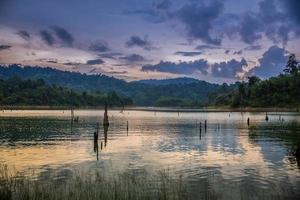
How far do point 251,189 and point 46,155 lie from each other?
3036cm

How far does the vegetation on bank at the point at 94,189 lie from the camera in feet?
85.7

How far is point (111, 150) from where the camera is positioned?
205 feet

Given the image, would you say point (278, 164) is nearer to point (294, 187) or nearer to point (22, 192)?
point (294, 187)

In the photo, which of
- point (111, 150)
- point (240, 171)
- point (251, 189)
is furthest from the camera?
point (111, 150)

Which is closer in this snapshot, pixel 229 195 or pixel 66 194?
pixel 66 194

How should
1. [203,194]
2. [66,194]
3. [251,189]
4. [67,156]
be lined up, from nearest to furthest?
1. [66,194]
2. [203,194]
3. [251,189]
4. [67,156]

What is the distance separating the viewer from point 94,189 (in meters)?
29.8

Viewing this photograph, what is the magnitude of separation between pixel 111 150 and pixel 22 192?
36.0m

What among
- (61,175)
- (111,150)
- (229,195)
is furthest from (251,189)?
(111,150)

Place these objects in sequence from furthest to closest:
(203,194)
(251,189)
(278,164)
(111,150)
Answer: (111,150) < (278,164) < (251,189) < (203,194)

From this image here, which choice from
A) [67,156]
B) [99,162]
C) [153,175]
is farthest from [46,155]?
[153,175]

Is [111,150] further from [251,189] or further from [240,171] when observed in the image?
[251,189]

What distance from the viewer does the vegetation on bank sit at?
26.1m

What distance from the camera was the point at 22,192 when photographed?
87.0ft
